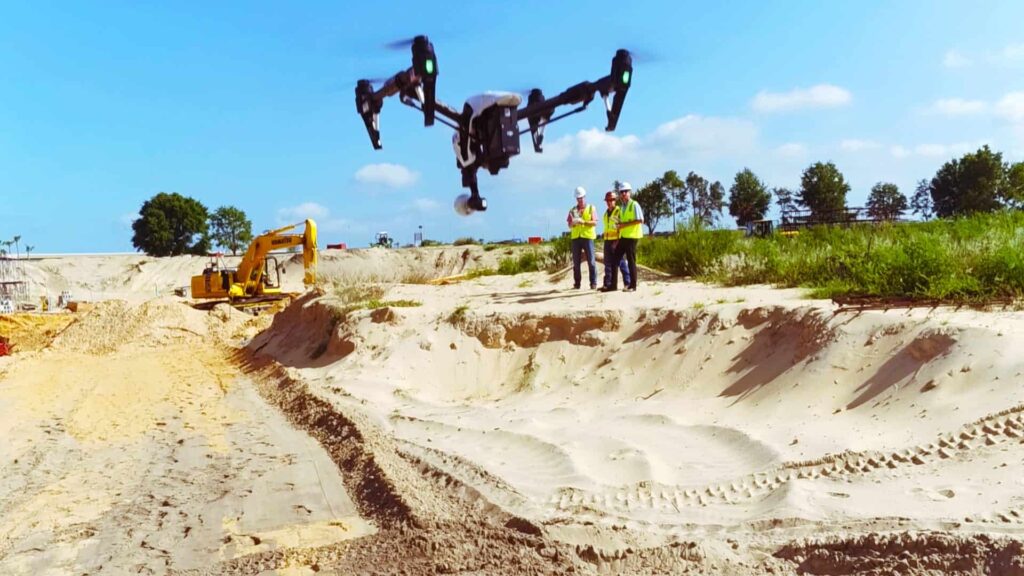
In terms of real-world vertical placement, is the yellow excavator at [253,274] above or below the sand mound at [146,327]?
above

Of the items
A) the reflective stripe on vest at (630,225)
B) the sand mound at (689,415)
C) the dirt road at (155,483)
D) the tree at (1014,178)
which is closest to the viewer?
the sand mound at (689,415)

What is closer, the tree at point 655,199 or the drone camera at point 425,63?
the drone camera at point 425,63

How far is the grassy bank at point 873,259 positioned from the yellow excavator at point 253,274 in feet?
37.1

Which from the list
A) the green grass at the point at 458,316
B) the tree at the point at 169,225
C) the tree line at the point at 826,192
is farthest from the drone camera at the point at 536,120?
the tree at the point at 169,225

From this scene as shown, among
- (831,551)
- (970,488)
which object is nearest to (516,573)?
(831,551)

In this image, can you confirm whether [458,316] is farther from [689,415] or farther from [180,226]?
[180,226]

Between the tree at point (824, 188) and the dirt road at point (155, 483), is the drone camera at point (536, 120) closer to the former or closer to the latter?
the dirt road at point (155, 483)

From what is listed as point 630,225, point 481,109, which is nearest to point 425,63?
point 481,109

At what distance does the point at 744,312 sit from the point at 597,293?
397 cm

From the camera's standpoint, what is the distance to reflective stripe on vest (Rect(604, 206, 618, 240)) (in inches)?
487

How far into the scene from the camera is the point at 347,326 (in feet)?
43.3

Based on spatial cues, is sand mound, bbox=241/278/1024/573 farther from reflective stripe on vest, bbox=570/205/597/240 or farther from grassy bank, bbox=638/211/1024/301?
reflective stripe on vest, bbox=570/205/597/240

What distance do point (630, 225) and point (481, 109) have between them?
4.69 meters

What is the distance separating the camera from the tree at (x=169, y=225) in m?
61.4
